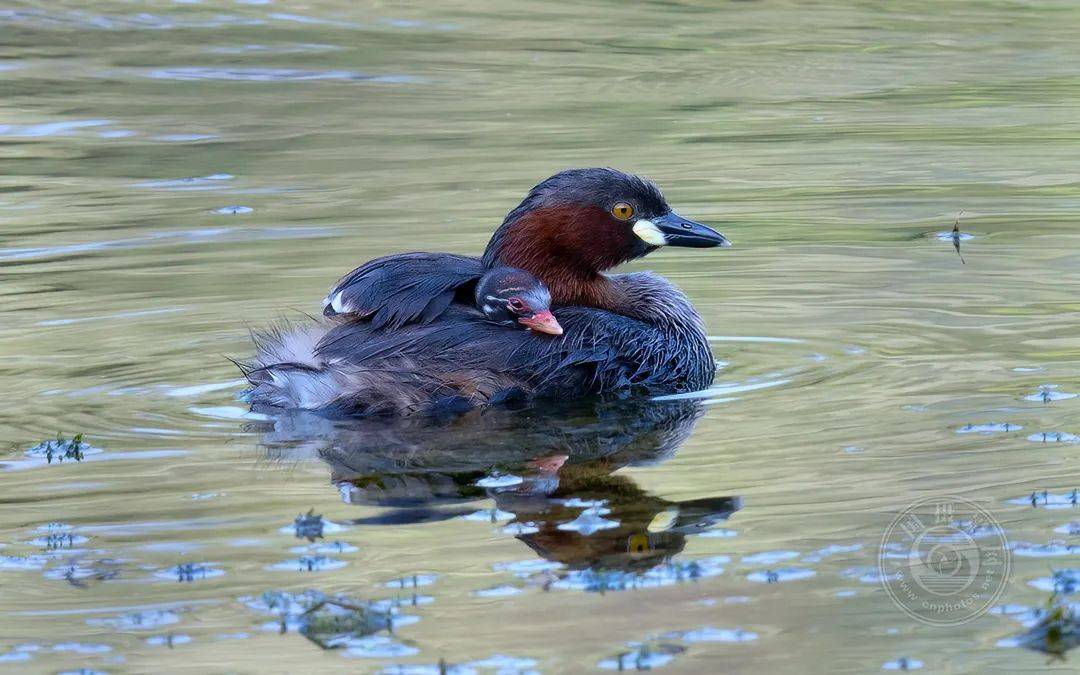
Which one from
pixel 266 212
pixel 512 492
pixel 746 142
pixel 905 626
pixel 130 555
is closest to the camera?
pixel 905 626

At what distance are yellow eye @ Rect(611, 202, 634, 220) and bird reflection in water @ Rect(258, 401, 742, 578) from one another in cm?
99

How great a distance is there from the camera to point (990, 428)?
246 inches

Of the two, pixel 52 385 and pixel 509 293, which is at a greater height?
pixel 509 293

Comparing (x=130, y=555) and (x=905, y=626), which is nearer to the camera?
(x=905, y=626)

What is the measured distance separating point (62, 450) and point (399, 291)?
1.51 metres

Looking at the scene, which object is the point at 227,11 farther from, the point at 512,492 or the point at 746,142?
the point at 512,492

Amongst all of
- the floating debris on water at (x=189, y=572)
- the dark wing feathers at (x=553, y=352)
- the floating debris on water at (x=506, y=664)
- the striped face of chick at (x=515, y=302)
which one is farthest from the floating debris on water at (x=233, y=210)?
the floating debris on water at (x=506, y=664)

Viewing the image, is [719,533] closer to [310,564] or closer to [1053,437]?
[310,564]

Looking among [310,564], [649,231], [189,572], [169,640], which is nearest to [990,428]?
[649,231]

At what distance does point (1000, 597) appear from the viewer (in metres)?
4.62

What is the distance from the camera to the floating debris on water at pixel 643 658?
421 cm

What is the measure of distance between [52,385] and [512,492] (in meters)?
2.55

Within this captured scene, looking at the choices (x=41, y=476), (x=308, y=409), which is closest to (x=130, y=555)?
(x=41, y=476)

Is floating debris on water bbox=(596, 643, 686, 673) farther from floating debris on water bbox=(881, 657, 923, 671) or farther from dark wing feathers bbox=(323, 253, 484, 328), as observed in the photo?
dark wing feathers bbox=(323, 253, 484, 328)
